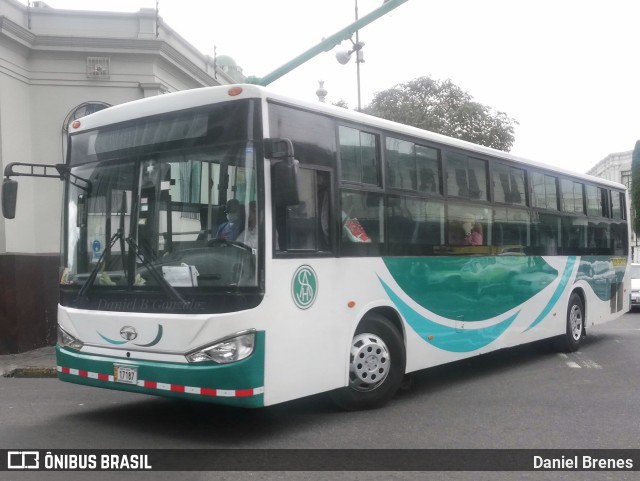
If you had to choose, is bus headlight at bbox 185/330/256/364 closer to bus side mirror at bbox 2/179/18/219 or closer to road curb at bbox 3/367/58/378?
bus side mirror at bbox 2/179/18/219

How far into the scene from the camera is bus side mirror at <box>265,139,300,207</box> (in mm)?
6160

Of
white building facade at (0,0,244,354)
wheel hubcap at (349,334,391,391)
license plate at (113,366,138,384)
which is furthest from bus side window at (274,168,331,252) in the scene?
white building facade at (0,0,244,354)

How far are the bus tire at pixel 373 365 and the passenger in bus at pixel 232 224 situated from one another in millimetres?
1850

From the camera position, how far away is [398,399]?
8391 millimetres

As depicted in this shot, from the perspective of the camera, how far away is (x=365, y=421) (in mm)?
7156

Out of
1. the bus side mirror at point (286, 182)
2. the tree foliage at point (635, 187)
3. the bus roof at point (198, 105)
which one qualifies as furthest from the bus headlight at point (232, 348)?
the tree foliage at point (635, 187)

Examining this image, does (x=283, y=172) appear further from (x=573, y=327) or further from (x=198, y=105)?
(x=573, y=327)

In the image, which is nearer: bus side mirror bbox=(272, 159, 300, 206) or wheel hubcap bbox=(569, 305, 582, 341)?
bus side mirror bbox=(272, 159, 300, 206)

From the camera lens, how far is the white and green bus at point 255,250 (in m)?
6.16

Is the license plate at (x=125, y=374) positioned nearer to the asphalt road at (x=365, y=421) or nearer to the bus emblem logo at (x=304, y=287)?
the asphalt road at (x=365, y=421)

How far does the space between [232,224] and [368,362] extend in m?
2.21

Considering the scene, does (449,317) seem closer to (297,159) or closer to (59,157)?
(297,159)

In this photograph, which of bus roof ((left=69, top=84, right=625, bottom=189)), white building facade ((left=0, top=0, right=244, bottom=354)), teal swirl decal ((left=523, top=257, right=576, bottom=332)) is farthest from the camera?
white building facade ((left=0, top=0, right=244, bottom=354))

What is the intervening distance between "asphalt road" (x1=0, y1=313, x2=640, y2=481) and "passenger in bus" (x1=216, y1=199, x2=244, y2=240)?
1755mm
